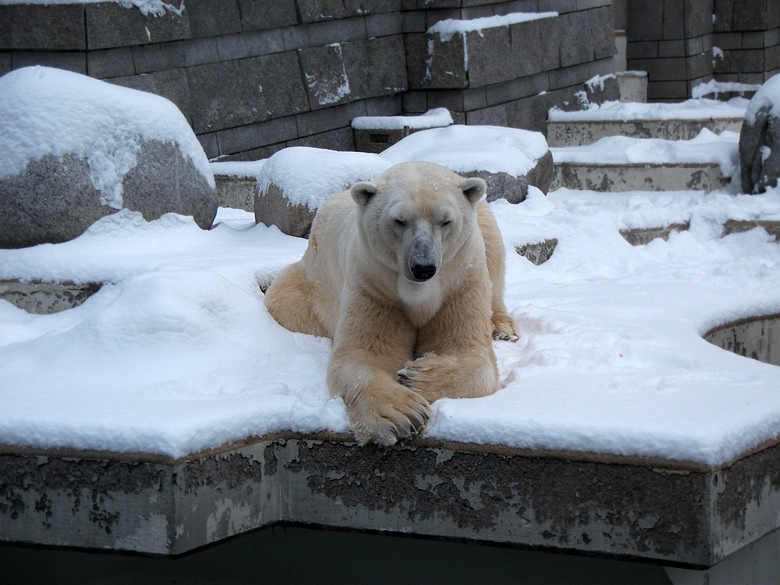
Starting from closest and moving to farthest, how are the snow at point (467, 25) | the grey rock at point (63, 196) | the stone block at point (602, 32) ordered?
the grey rock at point (63, 196) < the snow at point (467, 25) < the stone block at point (602, 32)

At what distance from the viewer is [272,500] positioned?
9.68 ft

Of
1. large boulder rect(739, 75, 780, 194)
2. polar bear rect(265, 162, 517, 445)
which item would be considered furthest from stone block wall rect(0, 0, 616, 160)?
polar bear rect(265, 162, 517, 445)

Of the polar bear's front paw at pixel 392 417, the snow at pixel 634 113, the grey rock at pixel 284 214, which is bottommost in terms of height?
the snow at pixel 634 113

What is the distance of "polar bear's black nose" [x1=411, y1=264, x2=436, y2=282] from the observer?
2.66 m

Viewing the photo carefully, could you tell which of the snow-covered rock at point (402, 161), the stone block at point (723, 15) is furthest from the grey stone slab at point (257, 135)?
the stone block at point (723, 15)

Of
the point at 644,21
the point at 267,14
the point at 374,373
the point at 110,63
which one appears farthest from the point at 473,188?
the point at 644,21

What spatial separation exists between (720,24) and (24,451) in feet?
43.1

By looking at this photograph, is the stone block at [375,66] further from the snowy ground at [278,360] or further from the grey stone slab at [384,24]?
the snowy ground at [278,360]

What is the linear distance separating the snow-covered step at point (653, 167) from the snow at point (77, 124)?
14.2 feet

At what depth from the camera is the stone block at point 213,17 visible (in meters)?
6.88

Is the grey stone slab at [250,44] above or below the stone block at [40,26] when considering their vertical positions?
below

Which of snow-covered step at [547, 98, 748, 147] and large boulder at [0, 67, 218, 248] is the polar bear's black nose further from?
snow-covered step at [547, 98, 748, 147]

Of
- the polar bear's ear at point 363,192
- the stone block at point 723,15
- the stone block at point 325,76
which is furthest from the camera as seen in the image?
the stone block at point 723,15

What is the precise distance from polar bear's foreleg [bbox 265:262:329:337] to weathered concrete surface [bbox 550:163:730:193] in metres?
4.68
